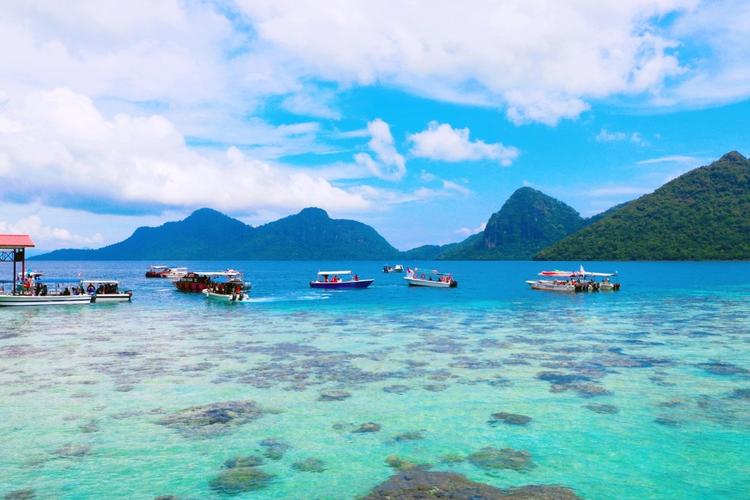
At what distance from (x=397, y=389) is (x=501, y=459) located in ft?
27.8

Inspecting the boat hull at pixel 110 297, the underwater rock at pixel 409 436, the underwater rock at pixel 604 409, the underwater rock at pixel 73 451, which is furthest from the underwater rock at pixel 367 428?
the boat hull at pixel 110 297

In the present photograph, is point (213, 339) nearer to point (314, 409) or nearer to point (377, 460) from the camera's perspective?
point (314, 409)

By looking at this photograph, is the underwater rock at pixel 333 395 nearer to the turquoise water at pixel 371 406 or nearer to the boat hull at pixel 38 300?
the turquoise water at pixel 371 406

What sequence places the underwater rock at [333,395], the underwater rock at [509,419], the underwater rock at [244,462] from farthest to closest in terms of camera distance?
1. the underwater rock at [333,395]
2. the underwater rock at [509,419]
3. the underwater rock at [244,462]

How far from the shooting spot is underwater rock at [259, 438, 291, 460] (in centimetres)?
1514

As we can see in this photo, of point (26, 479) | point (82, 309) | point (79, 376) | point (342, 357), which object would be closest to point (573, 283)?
point (342, 357)

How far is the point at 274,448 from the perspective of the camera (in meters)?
15.8

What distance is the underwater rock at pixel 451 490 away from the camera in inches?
470

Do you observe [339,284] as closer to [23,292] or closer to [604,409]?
[23,292]

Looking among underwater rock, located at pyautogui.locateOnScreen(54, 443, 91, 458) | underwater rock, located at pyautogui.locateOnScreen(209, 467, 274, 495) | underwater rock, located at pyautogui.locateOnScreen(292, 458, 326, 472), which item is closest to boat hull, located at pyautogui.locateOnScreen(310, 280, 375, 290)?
underwater rock, located at pyautogui.locateOnScreen(54, 443, 91, 458)

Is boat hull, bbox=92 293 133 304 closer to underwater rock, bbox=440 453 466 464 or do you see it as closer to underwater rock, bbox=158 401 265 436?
underwater rock, bbox=158 401 265 436

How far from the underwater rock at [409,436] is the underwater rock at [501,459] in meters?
2.16

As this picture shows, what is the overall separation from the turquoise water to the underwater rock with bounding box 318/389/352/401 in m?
0.37

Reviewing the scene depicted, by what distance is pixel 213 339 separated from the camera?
125 feet
